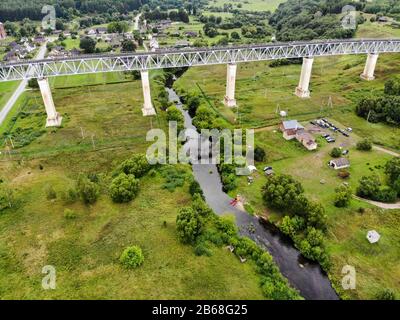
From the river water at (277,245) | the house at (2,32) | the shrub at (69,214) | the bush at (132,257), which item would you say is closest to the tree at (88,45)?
the house at (2,32)

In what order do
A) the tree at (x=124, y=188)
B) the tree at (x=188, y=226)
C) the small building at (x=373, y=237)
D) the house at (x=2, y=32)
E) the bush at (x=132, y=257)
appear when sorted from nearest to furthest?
the bush at (x=132, y=257), the tree at (x=188, y=226), the small building at (x=373, y=237), the tree at (x=124, y=188), the house at (x=2, y=32)

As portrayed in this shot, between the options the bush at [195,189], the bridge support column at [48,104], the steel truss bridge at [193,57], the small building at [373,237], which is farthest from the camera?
the bridge support column at [48,104]

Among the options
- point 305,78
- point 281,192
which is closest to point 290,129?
point 281,192

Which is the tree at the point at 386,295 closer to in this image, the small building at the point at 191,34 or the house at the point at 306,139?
the house at the point at 306,139

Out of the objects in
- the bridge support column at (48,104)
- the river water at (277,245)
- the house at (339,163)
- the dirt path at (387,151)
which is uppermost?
the bridge support column at (48,104)

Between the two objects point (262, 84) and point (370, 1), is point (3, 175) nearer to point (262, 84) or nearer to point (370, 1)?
point (262, 84)

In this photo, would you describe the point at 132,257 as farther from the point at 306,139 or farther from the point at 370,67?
the point at 370,67
